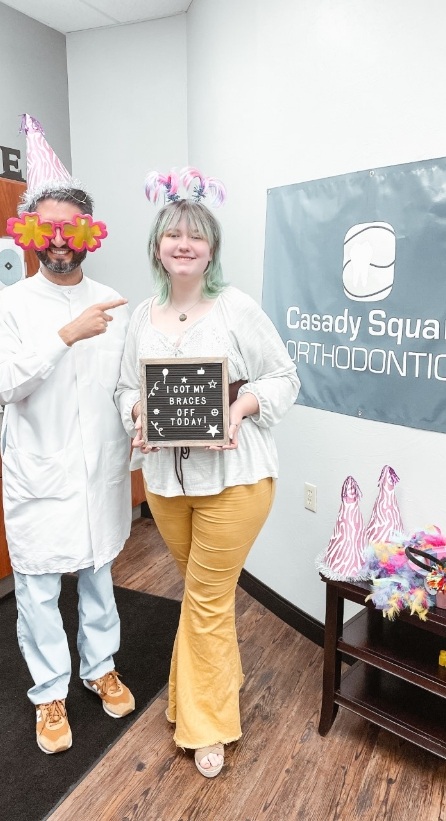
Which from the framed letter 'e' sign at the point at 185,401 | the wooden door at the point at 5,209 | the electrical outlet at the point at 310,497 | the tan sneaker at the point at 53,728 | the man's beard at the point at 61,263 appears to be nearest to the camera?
the framed letter 'e' sign at the point at 185,401

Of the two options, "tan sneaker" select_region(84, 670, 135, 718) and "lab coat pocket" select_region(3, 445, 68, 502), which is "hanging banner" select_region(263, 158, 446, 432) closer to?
"lab coat pocket" select_region(3, 445, 68, 502)

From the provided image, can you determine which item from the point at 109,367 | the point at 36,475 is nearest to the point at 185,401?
the point at 109,367

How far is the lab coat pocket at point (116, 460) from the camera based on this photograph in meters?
1.85

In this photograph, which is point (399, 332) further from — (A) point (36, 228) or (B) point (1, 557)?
(B) point (1, 557)

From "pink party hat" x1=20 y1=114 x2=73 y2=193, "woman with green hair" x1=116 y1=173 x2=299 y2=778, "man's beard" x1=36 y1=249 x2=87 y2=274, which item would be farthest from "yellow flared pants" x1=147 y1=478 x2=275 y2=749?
"pink party hat" x1=20 y1=114 x2=73 y2=193

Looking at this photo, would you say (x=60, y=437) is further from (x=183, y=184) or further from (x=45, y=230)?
(x=183, y=184)

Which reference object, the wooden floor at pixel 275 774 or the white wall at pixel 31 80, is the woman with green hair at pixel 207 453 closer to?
the wooden floor at pixel 275 774

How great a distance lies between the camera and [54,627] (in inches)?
73.0

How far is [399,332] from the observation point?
188 centimetres

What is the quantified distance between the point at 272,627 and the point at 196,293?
1.51 meters

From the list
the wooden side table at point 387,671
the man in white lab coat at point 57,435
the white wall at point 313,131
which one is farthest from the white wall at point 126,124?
the wooden side table at point 387,671

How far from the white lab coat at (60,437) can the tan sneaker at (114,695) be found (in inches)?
18.1

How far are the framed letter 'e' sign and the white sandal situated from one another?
933mm

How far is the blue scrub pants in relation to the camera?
1836 millimetres
